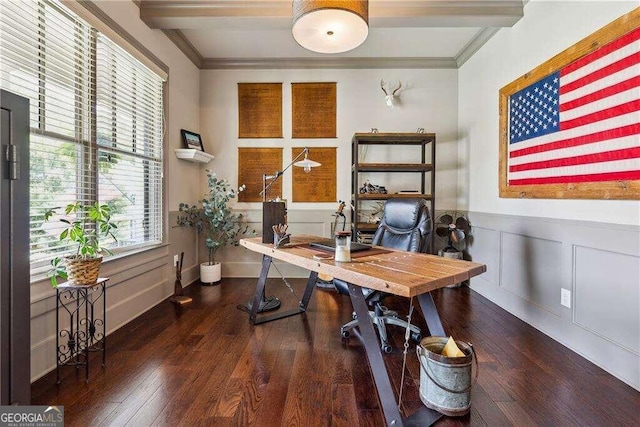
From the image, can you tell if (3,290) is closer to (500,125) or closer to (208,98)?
(208,98)

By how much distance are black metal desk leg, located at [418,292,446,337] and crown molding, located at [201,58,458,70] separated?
313cm

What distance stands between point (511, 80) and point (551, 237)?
59.2 inches

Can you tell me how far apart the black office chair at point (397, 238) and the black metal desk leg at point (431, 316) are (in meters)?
0.37

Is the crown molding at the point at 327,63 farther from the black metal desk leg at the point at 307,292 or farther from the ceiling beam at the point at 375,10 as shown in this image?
the black metal desk leg at the point at 307,292

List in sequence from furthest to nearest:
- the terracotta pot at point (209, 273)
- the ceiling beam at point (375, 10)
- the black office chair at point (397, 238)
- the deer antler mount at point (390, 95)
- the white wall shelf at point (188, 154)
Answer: the deer antler mount at point (390, 95) → the terracotta pot at point (209, 273) → the white wall shelf at point (188, 154) → the ceiling beam at point (375, 10) → the black office chair at point (397, 238)

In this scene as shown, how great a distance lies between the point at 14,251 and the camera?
4.43ft

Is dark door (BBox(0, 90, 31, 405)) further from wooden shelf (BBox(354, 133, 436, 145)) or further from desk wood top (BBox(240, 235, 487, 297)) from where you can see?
wooden shelf (BBox(354, 133, 436, 145))

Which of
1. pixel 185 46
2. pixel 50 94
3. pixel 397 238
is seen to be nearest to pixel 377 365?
pixel 397 238

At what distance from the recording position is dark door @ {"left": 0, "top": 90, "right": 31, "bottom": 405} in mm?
1307

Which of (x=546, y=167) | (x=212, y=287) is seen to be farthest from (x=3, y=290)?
(x=546, y=167)

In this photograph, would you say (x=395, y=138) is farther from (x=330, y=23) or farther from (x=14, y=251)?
(x=14, y=251)

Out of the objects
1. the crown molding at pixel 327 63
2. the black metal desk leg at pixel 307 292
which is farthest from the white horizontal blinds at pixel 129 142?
the black metal desk leg at pixel 307 292

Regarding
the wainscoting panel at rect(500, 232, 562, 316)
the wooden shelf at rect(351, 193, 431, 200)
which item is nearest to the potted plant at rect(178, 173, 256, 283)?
Result: the wooden shelf at rect(351, 193, 431, 200)

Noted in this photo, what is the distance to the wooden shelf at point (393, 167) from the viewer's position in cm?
344
